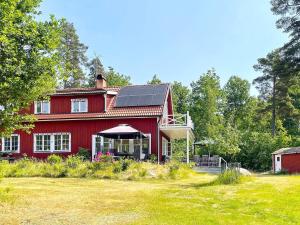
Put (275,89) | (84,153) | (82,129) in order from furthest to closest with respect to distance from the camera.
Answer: (275,89)
(82,129)
(84,153)

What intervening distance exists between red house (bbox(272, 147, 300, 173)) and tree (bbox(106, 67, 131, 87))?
92.9 ft

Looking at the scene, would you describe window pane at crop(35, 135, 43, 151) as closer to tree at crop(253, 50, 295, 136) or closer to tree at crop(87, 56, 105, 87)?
tree at crop(253, 50, 295, 136)

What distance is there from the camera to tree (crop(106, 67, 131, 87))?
5839cm

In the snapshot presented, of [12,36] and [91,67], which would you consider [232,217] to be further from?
[91,67]

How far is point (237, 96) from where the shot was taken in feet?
210

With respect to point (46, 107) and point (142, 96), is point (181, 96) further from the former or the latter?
point (46, 107)

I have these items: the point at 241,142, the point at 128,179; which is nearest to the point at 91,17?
the point at 128,179

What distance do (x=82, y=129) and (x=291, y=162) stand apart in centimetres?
1688

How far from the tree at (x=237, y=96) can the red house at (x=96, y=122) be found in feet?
114

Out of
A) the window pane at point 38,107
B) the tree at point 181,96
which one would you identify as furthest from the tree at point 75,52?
the window pane at point 38,107

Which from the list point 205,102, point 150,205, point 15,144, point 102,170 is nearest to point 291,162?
point 102,170

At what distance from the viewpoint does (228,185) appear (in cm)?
1491

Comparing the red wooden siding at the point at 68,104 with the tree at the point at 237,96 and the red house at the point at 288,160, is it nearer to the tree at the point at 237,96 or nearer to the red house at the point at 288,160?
the red house at the point at 288,160

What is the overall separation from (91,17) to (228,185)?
10876 mm
